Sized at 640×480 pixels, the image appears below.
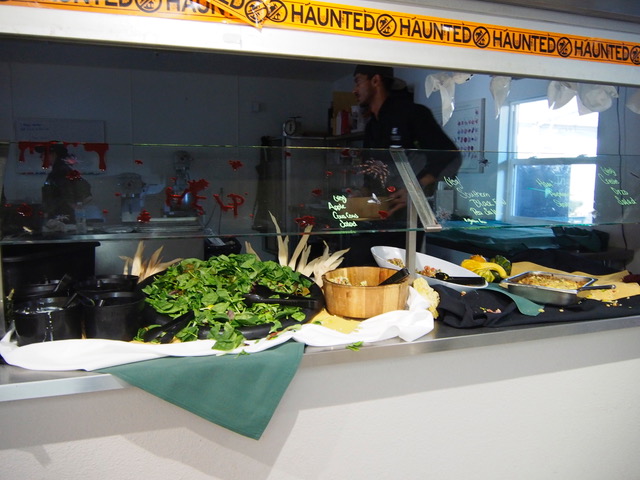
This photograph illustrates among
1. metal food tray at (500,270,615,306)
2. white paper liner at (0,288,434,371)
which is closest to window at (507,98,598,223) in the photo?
metal food tray at (500,270,615,306)

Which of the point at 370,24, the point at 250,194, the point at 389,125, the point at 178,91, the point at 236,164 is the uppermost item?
the point at 178,91

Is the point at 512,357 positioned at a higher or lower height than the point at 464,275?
lower

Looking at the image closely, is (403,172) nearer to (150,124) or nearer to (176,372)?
(176,372)

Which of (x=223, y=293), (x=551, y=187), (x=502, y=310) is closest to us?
(x=223, y=293)

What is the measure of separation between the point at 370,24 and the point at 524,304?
122 centimetres

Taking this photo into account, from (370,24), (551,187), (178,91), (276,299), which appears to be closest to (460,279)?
(551,187)

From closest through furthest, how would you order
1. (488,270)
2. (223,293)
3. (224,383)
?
(224,383), (223,293), (488,270)

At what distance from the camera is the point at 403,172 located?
2016 millimetres

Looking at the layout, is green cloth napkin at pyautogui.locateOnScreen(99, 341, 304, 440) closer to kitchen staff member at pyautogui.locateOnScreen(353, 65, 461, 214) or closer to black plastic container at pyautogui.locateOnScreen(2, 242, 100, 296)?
black plastic container at pyautogui.locateOnScreen(2, 242, 100, 296)

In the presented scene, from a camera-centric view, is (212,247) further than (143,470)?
Yes

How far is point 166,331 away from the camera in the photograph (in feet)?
5.34

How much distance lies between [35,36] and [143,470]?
1.30m

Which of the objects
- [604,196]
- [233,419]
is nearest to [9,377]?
[233,419]

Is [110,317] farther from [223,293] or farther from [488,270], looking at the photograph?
[488,270]
